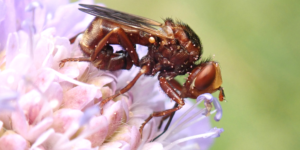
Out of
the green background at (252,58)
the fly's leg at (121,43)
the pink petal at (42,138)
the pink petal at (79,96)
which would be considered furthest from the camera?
the green background at (252,58)

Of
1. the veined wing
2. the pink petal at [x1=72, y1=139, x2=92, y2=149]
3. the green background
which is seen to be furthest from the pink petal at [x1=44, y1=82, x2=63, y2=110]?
the green background

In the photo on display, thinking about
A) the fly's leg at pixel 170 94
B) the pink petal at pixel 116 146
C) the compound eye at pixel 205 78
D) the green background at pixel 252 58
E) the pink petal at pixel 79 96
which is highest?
the compound eye at pixel 205 78

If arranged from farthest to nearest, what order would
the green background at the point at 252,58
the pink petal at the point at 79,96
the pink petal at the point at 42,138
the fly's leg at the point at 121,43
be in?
the green background at the point at 252,58 → the fly's leg at the point at 121,43 → the pink petal at the point at 79,96 → the pink petal at the point at 42,138

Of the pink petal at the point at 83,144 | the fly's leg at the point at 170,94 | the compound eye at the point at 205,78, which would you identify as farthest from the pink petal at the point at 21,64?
the compound eye at the point at 205,78

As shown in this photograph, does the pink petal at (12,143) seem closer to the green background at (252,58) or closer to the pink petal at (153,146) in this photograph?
the pink petal at (153,146)

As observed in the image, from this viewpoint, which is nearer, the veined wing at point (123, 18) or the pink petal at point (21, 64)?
the pink petal at point (21, 64)

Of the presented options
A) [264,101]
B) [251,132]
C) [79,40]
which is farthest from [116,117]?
[264,101]

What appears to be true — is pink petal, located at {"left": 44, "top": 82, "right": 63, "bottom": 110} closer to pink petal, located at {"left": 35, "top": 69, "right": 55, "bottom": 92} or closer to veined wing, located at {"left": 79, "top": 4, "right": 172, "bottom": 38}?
pink petal, located at {"left": 35, "top": 69, "right": 55, "bottom": 92}
